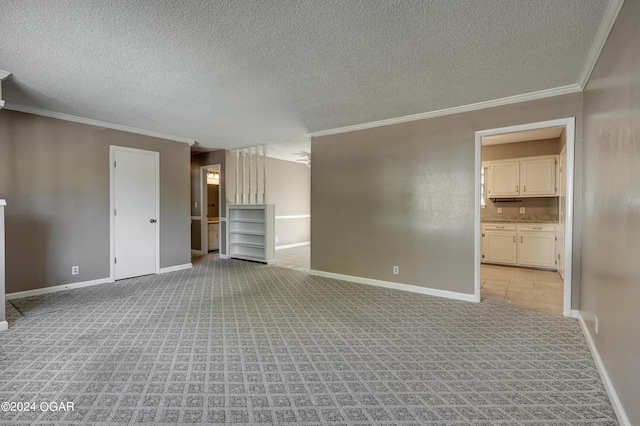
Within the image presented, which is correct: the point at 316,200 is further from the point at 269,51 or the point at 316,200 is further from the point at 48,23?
the point at 48,23

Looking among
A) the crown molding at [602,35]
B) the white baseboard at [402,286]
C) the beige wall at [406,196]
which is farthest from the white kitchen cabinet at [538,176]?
the white baseboard at [402,286]

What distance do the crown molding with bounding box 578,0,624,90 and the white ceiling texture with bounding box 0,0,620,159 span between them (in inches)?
0.7

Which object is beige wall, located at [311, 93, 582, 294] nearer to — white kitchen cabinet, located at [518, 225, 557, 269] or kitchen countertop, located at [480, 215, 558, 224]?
kitchen countertop, located at [480, 215, 558, 224]

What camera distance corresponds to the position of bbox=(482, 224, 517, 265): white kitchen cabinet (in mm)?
6172

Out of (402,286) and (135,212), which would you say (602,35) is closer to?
(402,286)

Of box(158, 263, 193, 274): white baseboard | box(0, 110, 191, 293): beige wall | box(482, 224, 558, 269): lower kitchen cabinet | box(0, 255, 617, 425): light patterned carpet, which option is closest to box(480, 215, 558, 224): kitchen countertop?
box(482, 224, 558, 269): lower kitchen cabinet

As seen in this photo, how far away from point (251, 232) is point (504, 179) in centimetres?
570

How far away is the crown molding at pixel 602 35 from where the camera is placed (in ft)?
6.41

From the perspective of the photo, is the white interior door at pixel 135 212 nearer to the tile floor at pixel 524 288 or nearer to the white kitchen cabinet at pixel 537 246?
the tile floor at pixel 524 288

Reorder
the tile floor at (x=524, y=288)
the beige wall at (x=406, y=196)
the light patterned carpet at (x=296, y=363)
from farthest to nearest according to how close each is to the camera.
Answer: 1. the beige wall at (x=406, y=196)
2. the tile floor at (x=524, y=288)
3. the light patterned carpet at (x=296, y=363)

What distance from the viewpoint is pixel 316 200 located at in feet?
18.0

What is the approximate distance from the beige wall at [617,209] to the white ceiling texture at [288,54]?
1.12ft

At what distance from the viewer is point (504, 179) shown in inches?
257

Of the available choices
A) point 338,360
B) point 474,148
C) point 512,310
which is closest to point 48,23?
point 338,360
